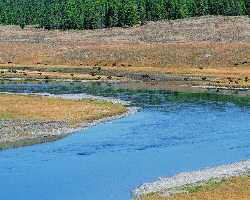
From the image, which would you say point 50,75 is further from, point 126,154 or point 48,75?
point 126,154

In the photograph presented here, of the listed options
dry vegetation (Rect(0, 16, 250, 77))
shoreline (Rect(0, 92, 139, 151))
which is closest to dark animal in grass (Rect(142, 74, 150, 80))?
dry vegetation (Rect(0, 16, 250, 77))

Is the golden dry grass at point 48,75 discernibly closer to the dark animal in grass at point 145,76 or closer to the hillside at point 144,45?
the dark animal in grass at point 145,76

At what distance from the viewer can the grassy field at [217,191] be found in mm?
38156

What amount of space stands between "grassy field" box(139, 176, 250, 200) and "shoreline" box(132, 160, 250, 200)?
0.72 m

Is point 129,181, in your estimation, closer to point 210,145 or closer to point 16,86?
point 210,145

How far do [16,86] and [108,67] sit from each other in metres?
38.4

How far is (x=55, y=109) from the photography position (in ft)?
238

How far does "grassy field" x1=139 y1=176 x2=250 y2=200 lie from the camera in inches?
1502

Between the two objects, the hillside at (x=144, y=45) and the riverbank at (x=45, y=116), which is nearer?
the riverbank at (x=45, y=116)

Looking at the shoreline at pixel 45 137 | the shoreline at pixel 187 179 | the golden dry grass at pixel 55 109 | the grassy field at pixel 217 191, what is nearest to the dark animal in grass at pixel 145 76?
the golden dry grass at pixel 55 109

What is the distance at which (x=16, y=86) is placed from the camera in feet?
337

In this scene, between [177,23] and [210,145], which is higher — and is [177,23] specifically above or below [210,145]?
above

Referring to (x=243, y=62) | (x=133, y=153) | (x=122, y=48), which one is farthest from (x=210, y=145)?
(x=122, y=48)

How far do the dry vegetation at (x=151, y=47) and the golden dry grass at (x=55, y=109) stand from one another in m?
45.9
